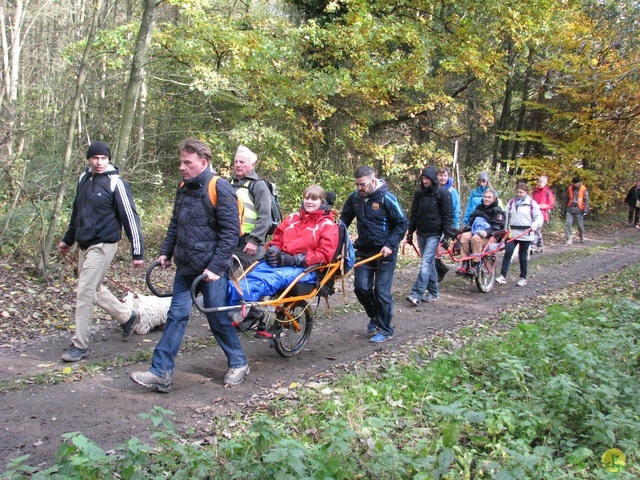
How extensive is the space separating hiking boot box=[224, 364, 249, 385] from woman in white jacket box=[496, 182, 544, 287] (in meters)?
6.94

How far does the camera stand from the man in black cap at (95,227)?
5711 mm

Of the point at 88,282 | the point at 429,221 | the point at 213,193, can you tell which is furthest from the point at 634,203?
the point at 88,282

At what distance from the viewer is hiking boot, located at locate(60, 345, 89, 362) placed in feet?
18.6

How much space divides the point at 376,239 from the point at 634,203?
19.8 m

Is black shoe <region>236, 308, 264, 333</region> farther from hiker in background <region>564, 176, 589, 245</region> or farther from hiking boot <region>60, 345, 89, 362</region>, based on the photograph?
hiker in background <region>564, 176, 589, 245</region>

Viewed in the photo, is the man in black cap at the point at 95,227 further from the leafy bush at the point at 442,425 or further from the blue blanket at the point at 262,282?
the leafy bush at the point at 442,425

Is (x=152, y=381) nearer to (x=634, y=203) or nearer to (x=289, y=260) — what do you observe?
(x=289, y=260)

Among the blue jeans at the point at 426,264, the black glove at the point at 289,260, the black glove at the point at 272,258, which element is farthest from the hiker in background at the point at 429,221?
the black glove at the point at 272,258

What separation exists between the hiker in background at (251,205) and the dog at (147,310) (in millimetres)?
1404

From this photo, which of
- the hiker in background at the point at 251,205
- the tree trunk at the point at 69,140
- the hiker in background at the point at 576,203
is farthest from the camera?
the hiker in background at the point at 576,203

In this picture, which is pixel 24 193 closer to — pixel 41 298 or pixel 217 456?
pixel 41 298

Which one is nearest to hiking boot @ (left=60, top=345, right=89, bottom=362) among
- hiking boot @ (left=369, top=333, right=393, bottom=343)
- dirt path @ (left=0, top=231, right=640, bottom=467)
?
dirt path @ (left=0, top=231, right=640, bottom=467)

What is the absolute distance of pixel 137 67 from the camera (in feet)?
30.0

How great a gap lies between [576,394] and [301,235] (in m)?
3.19
